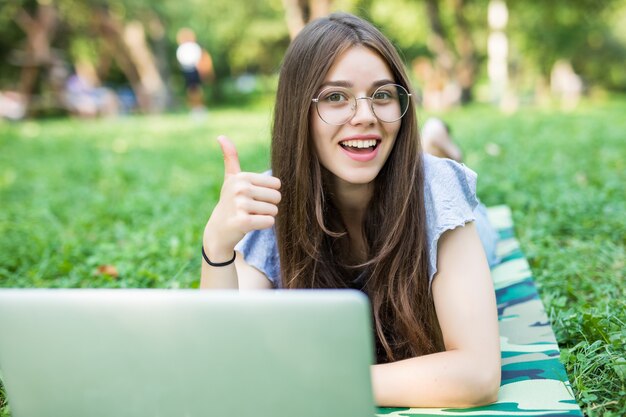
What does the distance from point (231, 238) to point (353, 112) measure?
525 mm

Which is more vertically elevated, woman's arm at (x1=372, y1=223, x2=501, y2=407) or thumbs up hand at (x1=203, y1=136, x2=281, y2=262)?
thumbs up hand at (x1=203, y1=136, x2=281, y2=262)

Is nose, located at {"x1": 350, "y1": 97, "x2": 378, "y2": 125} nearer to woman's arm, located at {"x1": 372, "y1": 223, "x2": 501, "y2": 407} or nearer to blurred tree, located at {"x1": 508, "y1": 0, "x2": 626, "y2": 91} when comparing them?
woman's arm, located at {"x1": 372, "y1": 223, "x2": 501, "y2": 407}

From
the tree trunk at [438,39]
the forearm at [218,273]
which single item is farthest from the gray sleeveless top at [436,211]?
the tree trunk at [438,39]

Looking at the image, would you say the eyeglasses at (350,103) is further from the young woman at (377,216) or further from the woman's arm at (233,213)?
the woman's arm at (233,213)

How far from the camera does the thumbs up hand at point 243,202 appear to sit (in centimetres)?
149

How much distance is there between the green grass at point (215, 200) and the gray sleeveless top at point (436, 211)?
0.51 m

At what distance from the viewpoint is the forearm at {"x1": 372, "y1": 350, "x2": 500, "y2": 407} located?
58.4 inches

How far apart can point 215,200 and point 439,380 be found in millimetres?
3158

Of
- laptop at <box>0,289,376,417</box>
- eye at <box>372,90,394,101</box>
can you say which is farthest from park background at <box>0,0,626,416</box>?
laptop at <box>0,289,376,417</box>

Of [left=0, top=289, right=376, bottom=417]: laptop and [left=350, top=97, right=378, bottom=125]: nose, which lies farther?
[left=350, top=97, right=378, bottom=125]: nose

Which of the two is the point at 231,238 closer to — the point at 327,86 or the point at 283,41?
the point at 327,86

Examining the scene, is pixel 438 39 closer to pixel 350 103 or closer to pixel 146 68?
pixel 146 68

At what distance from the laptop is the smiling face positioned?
79cm

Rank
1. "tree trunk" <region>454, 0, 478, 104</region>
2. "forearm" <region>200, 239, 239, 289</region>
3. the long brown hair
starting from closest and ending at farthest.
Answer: "forearm" <region>200, 239, 239, 289</region>, the long brown hair, "tree trunk" <region>454, 0, 478, 104</region>
